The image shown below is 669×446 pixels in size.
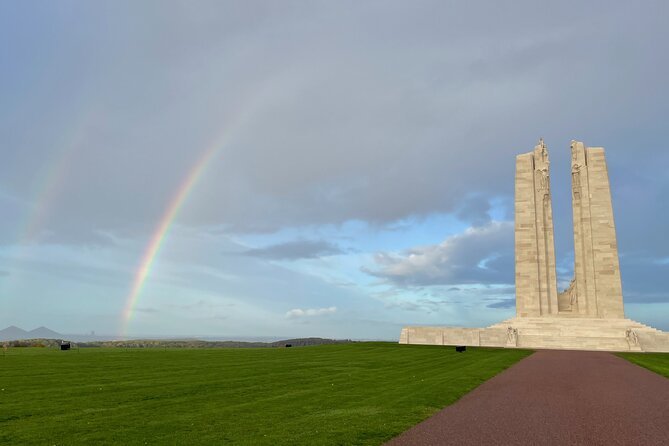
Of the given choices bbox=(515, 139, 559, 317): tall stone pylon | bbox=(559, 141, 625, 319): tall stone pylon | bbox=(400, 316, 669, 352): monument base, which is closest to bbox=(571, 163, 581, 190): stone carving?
bbox=(559, 141, 625, 319): tall stone pylon

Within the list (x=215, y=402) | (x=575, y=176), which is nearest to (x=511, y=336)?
(x=575, y=176)

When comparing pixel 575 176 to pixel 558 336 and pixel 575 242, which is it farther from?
pixel 558 336

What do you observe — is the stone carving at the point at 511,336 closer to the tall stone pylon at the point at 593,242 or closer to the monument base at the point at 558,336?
the monument base at the point at 558,336

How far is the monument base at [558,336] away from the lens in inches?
2242

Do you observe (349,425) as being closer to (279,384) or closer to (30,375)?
(279,384)

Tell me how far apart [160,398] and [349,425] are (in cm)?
748

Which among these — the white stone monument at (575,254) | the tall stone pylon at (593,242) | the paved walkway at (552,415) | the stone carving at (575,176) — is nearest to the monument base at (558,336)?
the white stone monument at (575,254)

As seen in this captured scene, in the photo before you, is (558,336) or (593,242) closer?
(558,336)

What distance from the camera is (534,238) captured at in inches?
3068

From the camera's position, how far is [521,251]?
78.2 metres

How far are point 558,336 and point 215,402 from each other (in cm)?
5545

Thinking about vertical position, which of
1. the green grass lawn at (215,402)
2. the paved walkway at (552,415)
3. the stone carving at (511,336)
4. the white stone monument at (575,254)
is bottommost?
the green grass lawn at (215,402)

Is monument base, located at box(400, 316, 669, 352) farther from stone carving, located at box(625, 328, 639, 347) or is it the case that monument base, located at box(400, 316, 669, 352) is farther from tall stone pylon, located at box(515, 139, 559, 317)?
tall stone pylon, located at box(515, 139, 559, 317)

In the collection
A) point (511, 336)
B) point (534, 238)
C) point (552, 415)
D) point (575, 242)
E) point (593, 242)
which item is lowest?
point (552, 415)
